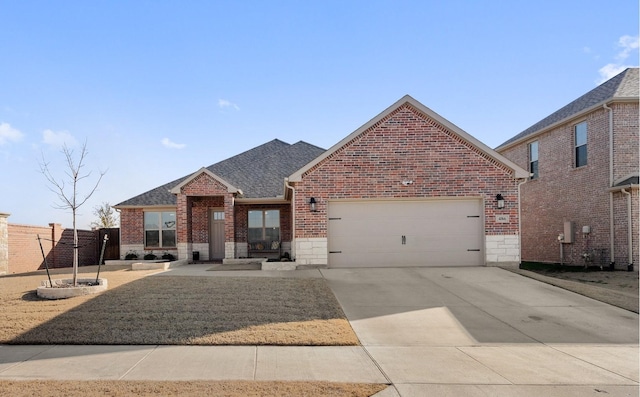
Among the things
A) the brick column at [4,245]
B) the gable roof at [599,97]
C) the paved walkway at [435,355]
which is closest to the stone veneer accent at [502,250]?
the paved walkway at [435,355]

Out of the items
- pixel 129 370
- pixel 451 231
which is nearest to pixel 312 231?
pixel 451 231

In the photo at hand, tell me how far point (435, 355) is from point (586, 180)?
14655 mm

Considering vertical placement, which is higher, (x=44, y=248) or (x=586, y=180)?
(x=586, y=180)

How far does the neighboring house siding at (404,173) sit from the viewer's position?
13672 mm

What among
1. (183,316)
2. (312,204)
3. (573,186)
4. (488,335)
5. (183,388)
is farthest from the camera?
(573,186)

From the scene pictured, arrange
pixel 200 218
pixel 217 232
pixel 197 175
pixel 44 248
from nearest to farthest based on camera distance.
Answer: pixel 197 175 < pixel 44 248 < pixel 200 218 < pixel 217 232

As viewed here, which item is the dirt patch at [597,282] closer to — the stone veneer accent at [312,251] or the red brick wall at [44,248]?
the stone veneer accent at [312,251]

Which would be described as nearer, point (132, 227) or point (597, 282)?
point (597, 282)

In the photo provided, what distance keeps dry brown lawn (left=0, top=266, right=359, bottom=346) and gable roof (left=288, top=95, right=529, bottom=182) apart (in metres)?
4.70

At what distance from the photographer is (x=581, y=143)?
58.1ft

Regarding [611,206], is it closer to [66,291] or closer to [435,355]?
[435,355]

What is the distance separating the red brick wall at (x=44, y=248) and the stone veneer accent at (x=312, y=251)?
8342mm

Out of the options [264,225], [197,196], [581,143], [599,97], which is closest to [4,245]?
[197,196]

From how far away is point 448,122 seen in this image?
13.8 metres
